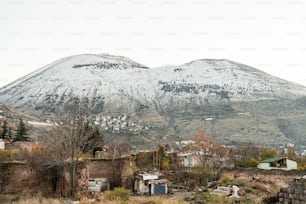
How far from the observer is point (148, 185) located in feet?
82.7

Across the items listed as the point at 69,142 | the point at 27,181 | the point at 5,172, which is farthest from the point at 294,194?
the point at 5,172

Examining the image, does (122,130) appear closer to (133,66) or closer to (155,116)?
(155,116)

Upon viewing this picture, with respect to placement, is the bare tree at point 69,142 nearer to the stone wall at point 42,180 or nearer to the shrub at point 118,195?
the stone wall at point 42,180

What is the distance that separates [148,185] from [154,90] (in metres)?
135

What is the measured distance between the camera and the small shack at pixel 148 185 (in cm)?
2502

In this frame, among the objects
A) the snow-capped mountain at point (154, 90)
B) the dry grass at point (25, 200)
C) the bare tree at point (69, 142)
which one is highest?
the snow-capped mountain at point (154, 90)

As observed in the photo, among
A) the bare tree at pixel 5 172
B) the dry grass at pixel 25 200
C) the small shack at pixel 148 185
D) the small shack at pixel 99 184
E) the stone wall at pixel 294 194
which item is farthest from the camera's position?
the small shack at pixel 148 185

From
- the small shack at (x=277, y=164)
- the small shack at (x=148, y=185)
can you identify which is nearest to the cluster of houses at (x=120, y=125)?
the small shack at (x=277, y=164)

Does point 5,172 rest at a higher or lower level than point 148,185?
higher

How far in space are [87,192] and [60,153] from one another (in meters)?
2.41

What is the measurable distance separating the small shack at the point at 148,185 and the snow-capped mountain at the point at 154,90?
6554cm

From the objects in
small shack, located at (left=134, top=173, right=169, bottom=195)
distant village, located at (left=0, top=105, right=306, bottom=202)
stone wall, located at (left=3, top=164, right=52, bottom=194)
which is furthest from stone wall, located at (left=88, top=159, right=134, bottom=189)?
stone wall, located at (left=3, top=164, right=52, bottom=194)

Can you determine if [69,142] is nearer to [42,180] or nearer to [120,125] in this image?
[42,180]

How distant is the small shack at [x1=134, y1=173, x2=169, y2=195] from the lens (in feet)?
82.1
